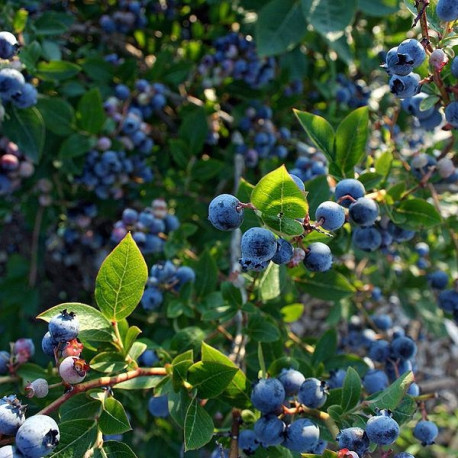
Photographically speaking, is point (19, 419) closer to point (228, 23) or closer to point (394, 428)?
point (394, 428)

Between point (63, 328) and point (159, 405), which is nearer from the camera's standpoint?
point (63, 328)

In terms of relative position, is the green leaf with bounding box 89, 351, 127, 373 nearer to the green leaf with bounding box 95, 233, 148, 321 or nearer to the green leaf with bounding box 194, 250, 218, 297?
the green leaf with bounding box 95, 233, 148, 321

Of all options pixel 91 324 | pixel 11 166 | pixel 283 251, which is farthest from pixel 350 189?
pixel 11 166

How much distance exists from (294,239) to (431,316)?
1836mm

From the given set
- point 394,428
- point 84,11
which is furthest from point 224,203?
point 84,11

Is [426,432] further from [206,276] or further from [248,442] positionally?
[206,276]

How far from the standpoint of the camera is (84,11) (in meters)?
2.62

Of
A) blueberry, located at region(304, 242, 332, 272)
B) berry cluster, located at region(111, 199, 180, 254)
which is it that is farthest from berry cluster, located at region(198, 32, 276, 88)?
blueberry, located at region(304, 242, 332, 272)

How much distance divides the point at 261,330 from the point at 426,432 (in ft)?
1.58

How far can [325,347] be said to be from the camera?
1.74 metres

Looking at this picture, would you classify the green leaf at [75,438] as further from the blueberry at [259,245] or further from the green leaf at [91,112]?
the green leaf at [91,112]

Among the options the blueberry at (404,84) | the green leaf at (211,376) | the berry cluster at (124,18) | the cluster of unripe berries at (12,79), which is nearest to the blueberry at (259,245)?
the green leaf at (211,376)

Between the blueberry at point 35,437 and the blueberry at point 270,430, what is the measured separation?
0.44 m

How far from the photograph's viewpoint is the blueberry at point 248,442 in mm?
1289
